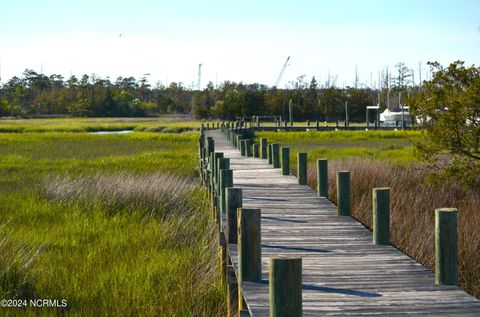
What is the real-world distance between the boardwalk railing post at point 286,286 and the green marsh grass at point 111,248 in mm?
2622

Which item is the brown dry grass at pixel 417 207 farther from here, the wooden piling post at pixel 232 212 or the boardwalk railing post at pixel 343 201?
the wooden piling post at pixel 232 212

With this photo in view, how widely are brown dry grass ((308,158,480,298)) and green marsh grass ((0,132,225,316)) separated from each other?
2613mm

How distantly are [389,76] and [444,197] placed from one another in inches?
4690

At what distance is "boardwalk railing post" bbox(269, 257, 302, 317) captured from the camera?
181 inches

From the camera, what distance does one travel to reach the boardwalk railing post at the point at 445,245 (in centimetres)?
651

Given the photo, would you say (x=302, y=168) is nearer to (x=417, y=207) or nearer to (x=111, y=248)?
(x=417, y=207)

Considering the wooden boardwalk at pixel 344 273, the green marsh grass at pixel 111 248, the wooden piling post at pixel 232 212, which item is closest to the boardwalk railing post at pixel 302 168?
the green marsh grass at pixel 111 248

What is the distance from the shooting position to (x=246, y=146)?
22375 mm

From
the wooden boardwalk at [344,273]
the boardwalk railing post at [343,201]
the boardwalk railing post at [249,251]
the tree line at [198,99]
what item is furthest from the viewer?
the tree line at [198,99]

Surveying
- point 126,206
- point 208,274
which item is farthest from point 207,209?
point 208,274

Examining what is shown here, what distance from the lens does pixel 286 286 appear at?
4.64m

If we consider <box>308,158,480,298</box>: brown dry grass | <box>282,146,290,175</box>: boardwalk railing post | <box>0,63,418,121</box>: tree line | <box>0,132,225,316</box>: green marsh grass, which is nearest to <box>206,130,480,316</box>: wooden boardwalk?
<box>0,132,225,316</box>: green marsh grass

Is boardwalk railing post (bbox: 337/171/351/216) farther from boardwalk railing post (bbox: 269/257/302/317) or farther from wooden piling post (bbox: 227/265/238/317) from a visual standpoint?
boardwalk railing post (bbox: 269/257/302/317)

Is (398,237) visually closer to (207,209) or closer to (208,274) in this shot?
(208,274)
